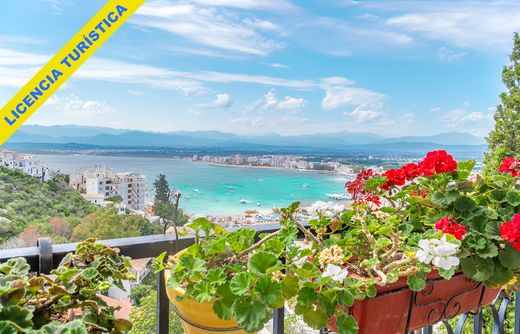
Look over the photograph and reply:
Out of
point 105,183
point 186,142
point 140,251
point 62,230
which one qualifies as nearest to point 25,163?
point 105,183

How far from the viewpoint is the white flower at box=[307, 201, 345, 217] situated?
95 centimetres

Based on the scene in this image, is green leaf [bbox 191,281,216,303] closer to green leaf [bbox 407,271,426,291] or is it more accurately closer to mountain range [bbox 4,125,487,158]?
green leaf [bbox 407,271,426,291]

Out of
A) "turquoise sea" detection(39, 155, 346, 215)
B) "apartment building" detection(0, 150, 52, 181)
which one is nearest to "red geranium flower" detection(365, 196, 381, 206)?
"turquoise sea" detection(39, 155, 346, 215)

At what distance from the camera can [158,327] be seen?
2.93ft

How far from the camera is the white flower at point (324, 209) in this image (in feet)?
3.12

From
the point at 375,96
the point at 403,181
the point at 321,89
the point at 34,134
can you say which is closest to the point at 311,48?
the point at 321,89

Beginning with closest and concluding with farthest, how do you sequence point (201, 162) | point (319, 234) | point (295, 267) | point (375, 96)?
1. point (295, 267)
2. point (319, 234)
3. point (201, 162)
4. point (375, 96)

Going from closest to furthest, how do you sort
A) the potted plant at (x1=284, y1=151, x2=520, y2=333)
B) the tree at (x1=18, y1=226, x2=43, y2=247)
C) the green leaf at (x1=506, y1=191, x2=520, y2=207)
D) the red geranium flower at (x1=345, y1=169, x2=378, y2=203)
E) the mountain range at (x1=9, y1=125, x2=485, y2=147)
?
the potted plant at (x1=284, y1=151, x2=520, y2=333) < the tree at (x1=18, y1=226, x2=43, y2=247) < the green leaf at (x1=506, y1=191, x2=520, y2=207) < the red geranium flower at (x1=345, y1=169, x2=378, y2=203) < the mountain range at (x1=9, y1=125, x2=485, y2=147)

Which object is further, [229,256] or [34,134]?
[34,134]

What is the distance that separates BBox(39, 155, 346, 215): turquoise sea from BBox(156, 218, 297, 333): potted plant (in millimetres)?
14867

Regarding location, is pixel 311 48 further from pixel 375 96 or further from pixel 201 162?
pixel 201 162

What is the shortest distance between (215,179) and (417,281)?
1938cm

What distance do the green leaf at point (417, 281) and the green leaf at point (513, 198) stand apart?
31 cm

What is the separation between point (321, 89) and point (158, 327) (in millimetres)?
33860
